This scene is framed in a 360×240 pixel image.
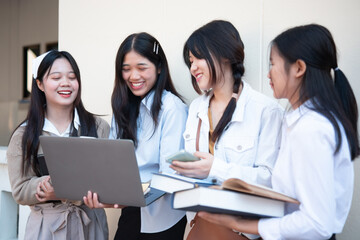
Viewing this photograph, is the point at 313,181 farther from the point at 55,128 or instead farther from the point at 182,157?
the point at 55,128

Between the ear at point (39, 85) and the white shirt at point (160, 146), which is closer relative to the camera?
the white shirt at point (160, 146)

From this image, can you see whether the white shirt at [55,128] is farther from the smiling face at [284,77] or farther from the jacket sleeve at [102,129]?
the smiling face at [284,77]

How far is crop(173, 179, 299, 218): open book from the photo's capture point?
3.79 feet

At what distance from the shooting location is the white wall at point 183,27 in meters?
1.77

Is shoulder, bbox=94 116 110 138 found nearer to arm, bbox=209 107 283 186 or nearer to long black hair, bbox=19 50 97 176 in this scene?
long black hair, bbox=19 50 97 176

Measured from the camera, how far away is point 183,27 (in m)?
2.35

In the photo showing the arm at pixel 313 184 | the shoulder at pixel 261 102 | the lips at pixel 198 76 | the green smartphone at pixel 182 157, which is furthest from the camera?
the lips at pixel 198 76

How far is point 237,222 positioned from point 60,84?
1.19 metres

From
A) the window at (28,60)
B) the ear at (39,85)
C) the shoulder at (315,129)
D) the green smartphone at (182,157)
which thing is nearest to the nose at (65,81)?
the ear at (39,85)

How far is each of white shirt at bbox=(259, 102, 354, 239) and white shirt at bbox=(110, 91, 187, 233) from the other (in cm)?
71

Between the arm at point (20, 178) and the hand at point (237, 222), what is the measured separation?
914 mm

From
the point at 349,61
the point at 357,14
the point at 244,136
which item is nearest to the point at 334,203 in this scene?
the point at 244,136

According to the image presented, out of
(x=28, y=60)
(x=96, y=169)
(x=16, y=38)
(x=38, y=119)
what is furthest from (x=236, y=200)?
(x=16, y=38)

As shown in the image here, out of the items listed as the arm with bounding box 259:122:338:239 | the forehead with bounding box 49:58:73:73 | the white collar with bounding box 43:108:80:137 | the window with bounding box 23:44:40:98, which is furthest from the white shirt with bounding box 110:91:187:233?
the window with bounding box 23:44:40:98
